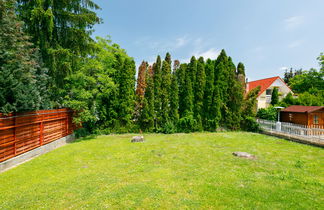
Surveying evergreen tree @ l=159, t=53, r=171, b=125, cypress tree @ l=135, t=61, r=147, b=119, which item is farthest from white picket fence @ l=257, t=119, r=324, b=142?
cypress tree @ l=135, t=61, r=147, b=119

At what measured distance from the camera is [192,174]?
4500 millimetres

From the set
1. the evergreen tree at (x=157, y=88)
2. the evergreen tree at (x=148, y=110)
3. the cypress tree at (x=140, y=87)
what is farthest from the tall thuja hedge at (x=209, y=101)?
the cypress tree at (x=140, y=87)

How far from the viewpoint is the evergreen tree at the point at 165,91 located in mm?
12055

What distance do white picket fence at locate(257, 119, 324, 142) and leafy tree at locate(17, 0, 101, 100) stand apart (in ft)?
52.3

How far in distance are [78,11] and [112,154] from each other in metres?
10.8

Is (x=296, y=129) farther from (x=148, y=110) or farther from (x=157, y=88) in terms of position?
(x=148, y=110)

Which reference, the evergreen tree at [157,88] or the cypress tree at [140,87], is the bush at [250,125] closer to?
the evergreen tree at [157,88]

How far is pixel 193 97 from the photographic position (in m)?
12.8

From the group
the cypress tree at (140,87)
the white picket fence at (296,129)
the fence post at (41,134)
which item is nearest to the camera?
the fence post at (41,134)

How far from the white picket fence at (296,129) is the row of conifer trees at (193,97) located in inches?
62.3

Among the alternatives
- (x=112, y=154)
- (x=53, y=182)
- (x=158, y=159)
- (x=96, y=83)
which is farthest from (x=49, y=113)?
(x=158, y=159)

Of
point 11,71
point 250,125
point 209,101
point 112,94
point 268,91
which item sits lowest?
point 250,125

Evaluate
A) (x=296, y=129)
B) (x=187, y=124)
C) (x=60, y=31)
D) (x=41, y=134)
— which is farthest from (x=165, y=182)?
(x=60, y=31)

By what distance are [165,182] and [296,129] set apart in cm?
1102
